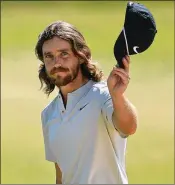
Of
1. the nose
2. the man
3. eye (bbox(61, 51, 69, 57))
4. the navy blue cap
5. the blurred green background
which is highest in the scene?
the navy blue cap

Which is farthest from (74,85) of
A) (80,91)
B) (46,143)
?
(46,143)

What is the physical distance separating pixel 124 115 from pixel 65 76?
35 centimetres

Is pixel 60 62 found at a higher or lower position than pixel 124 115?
higher

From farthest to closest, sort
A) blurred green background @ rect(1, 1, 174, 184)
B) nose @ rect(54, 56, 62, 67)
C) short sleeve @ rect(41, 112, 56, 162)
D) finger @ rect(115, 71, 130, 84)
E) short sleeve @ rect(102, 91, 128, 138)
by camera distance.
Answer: blurred green background @ rect(1, 1, 174, 184) < short sleeve @ rect(41, 112, 56, 162) < nose @ rect(54, 56, 62, 67) < short sleeve @ rect(102, 91, 128, 138) < finger @ rect(115, 71, 130, 84)

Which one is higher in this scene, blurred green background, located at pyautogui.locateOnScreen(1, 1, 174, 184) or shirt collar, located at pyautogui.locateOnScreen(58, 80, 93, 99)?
shirt collar, located at pyautogui.locateOnScreen(58, 80, 93, 99)

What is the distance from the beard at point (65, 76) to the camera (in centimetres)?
326

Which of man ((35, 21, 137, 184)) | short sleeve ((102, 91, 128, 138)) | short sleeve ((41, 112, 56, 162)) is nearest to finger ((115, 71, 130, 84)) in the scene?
man ((35, 21, 137, 184))

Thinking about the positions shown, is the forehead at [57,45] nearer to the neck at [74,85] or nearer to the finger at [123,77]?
the neck at [74,85]

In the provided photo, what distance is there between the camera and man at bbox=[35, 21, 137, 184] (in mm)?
3037

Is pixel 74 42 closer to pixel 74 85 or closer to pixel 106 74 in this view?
pixel 74 85

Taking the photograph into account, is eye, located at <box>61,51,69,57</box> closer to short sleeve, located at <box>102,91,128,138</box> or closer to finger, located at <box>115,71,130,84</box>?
short sleeve, located at <box>102,91,128,138</box>

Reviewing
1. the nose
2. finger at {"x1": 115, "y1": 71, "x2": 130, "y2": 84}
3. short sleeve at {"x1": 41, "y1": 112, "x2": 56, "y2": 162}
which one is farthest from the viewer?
short sleeve at {"x1": 41, "y1": 112, "x2": 56, "y2": 162}

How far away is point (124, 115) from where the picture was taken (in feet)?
9.87

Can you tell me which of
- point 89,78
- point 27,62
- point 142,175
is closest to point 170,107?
point 142,175
